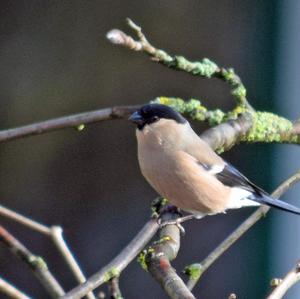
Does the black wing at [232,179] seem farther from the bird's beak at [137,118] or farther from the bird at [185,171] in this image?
the bird's beak at [137,118]

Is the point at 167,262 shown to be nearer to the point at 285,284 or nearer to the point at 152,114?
the point at 285,284

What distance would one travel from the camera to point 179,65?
2.45m

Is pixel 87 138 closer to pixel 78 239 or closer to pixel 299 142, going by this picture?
pixel 78 239

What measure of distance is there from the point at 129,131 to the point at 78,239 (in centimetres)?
74

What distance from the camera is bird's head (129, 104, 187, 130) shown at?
2.75 metres

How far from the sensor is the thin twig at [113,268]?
180 centimetres

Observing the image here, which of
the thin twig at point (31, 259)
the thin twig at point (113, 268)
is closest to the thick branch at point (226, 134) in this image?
the thin twig at point (113, 268)

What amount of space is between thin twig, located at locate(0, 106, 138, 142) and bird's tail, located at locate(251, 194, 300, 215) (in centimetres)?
75

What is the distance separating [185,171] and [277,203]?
0.34 meters

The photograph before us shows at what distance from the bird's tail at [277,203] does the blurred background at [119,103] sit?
1906 millimetres

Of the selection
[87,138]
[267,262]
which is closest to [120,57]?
[87,138]

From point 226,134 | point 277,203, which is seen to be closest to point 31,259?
point 226,134

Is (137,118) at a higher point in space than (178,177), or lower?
higher

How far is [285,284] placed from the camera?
1.76 m
